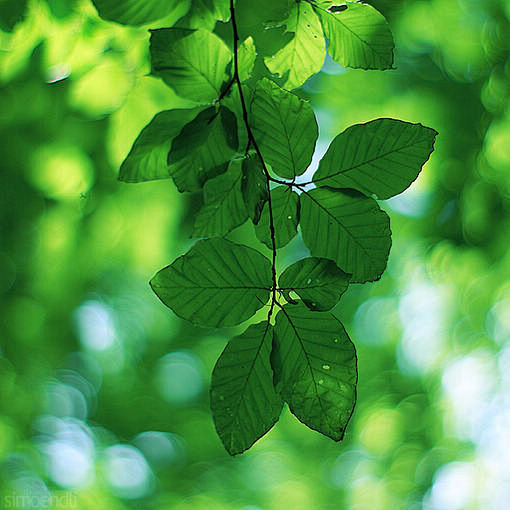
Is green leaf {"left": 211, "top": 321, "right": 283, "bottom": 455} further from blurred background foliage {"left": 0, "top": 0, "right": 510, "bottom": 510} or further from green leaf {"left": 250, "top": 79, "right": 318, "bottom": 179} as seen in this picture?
blurred background foliage {"left": 0, "top": 0, "right": 510, "bottom": 510}

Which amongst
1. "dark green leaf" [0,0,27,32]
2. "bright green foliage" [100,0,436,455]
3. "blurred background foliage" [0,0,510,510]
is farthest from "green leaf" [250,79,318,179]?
"blurred background foliage" [0,0,510,510]

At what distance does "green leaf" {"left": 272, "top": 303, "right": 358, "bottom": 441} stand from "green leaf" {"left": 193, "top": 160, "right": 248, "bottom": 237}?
0.16 m

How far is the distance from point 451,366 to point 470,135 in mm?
2125

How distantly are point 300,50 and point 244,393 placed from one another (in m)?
0.45

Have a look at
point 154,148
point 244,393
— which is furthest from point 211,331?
point 244,393

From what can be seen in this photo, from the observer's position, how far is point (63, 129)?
2.62 meters

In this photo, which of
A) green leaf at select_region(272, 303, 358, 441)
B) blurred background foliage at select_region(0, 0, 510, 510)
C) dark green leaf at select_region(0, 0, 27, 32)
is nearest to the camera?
green leaf at select_region(272, 303, 358, 441)

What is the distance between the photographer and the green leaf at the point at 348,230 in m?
0.52

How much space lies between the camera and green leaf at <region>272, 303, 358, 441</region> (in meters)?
0.46

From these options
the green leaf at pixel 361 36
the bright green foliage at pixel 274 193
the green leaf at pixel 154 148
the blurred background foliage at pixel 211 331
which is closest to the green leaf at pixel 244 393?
the bright green foliage at pixel 274 193

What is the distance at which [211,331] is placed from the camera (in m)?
4.03

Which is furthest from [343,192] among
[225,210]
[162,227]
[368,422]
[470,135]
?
[368,422]

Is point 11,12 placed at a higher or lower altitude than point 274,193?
higher

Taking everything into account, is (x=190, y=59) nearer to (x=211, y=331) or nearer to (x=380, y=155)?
(x=380, y=155)
